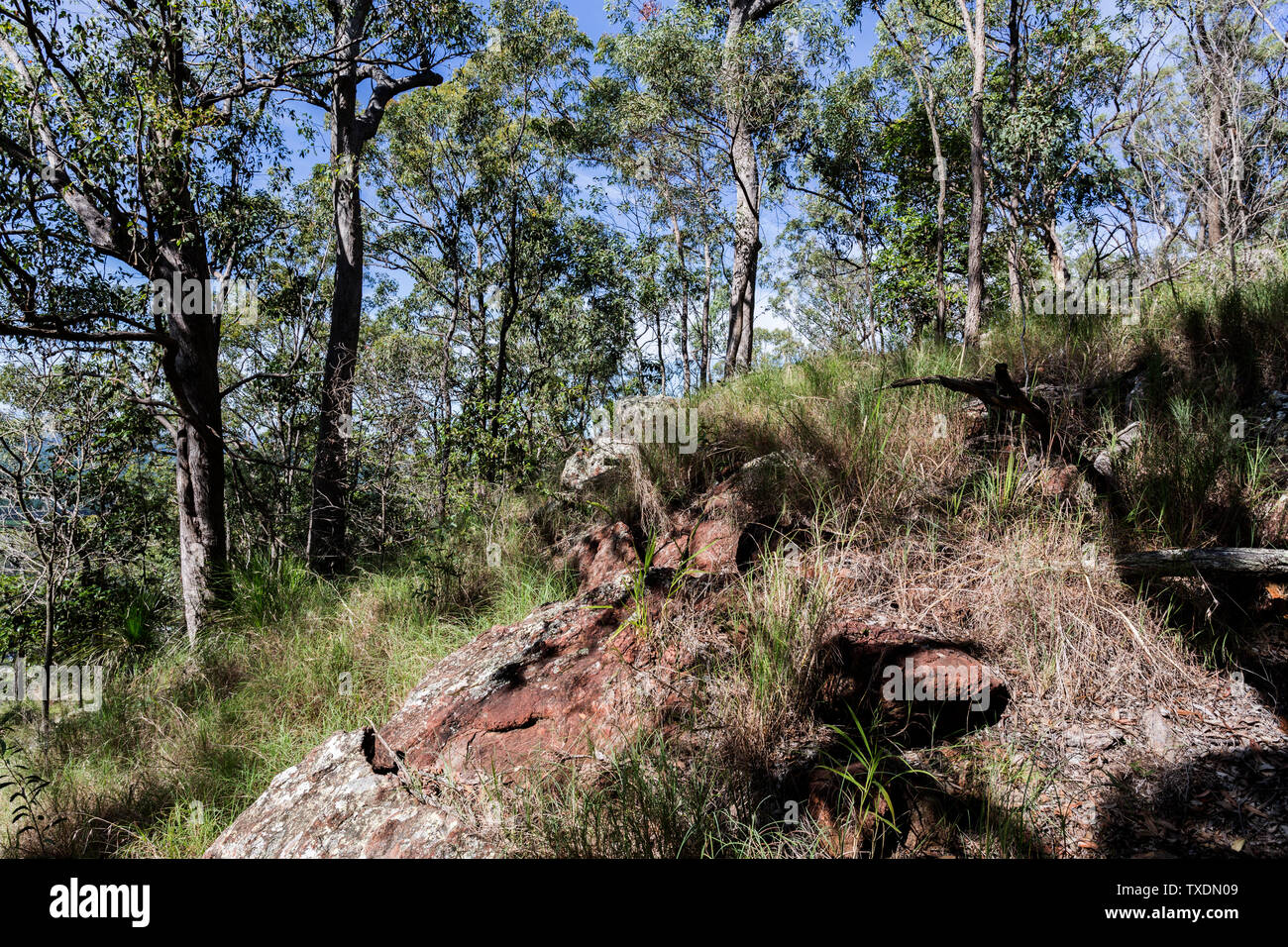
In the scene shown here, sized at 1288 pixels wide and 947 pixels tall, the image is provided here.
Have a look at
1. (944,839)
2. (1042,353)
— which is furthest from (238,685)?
(1042,353)

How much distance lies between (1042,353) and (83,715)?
7462 millimetres

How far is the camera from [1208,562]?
7.66ft

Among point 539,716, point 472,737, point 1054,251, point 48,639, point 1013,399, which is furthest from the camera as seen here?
point 1054,251

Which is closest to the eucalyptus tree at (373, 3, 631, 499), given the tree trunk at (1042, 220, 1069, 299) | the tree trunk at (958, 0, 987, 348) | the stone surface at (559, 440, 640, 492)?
the stone surface at (559, 440, 640, 492)

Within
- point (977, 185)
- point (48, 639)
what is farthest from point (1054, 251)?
point (48, 639)

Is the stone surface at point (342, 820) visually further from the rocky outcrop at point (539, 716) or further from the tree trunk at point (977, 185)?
the tree trunk at point (977, 185)

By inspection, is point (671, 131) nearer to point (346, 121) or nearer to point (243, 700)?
point (346, 121)

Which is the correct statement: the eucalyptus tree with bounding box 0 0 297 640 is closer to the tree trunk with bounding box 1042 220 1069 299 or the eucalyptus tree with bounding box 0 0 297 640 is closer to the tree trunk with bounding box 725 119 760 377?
the tree trunk with bounding box 725 119 760 377

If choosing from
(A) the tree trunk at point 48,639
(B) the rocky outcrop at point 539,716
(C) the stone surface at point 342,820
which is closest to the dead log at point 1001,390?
(B) the rocky outcrop at point 539,716

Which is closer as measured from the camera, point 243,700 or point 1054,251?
point 243,700

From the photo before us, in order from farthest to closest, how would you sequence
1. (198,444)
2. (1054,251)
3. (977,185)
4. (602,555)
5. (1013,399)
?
(1054,251) → (977,185) → (198,444) → (602,555) → (1013,399)

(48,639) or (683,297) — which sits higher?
(683,297)

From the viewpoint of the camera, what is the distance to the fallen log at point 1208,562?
2.27 meters

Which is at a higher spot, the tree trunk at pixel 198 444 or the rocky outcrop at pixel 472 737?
the tree trunk at pixel 198 444
